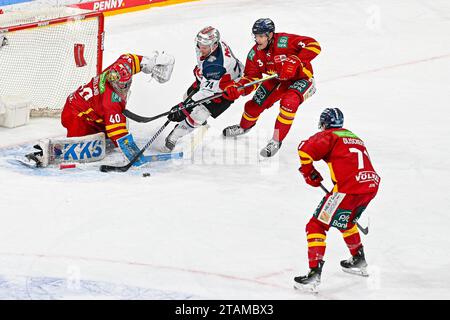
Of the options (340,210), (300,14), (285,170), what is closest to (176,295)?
(340,210)

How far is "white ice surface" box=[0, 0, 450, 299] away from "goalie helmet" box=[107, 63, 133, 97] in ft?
1.83

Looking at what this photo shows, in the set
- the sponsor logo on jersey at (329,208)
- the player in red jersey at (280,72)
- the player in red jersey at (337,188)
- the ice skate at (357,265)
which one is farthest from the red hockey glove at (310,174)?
the player in red jersey at (280,72)

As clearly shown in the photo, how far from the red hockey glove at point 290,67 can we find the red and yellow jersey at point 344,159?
1781mm

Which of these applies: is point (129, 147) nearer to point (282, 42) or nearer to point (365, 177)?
point (282, 42)

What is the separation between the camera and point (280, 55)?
709 centimetres

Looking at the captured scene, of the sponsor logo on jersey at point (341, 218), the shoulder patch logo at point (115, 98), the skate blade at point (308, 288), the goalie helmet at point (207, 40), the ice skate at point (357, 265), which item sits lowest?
the skate blade at point (308, 288)

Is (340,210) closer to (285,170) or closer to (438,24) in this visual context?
(285,170)

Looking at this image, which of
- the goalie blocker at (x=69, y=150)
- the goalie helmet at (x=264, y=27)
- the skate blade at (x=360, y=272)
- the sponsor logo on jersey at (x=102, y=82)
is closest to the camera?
the skate blade at (x=360, y=272)

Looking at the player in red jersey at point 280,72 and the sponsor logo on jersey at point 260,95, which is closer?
the player in red jersey at point 280,72

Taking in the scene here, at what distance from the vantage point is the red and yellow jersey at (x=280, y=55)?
7.06 meters

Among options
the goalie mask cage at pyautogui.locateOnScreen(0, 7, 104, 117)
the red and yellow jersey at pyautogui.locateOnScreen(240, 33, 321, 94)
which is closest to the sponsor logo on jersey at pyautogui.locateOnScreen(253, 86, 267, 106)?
the red and yellow jersey at pyautogui.locateOnScreen(240, 33, 321, 94)

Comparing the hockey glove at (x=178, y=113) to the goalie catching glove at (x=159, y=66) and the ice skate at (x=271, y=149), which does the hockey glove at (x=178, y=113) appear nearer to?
the goalie catching glove at (x=159, y=66)

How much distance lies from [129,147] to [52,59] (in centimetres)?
160

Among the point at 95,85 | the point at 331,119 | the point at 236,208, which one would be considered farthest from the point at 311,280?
the point at 95,85
